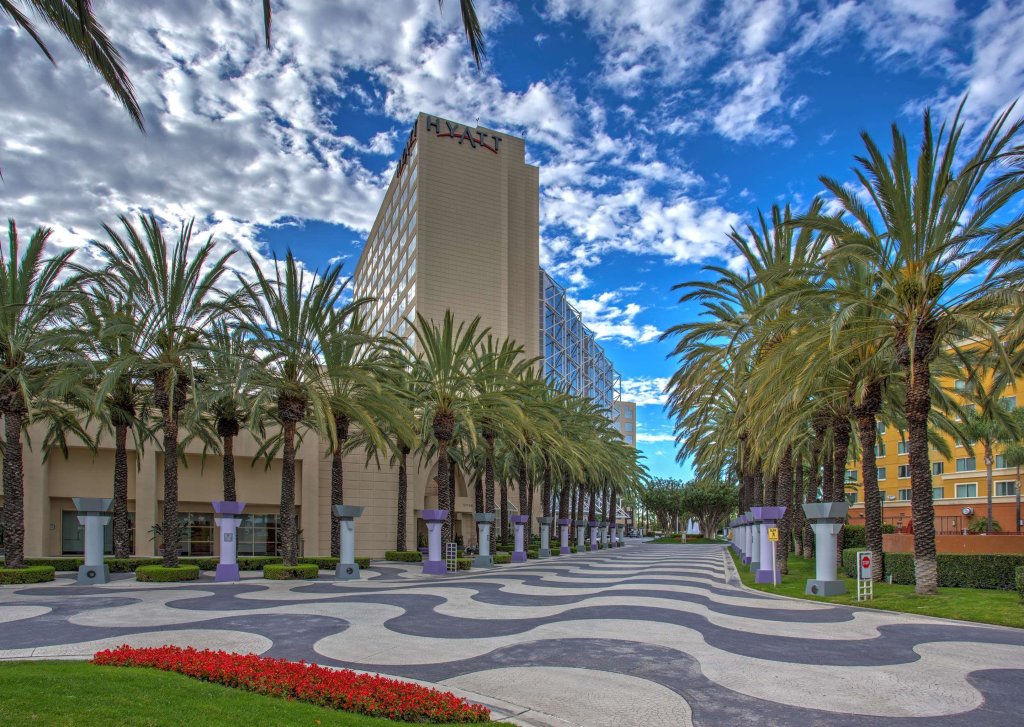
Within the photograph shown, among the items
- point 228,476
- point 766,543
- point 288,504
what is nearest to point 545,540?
point 228,476

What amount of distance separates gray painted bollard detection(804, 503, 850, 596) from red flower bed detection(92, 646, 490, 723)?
1527 cm

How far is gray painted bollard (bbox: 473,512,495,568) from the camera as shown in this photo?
35.0m

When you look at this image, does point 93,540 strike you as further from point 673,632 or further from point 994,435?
point 994,435

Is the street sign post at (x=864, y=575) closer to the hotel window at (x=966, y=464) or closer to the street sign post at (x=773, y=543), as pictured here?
the street sign post at (x=773, y=543)

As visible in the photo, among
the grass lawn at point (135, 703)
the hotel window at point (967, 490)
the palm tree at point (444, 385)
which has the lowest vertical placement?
the hotel window at point (967, 490)

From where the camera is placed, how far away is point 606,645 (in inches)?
492

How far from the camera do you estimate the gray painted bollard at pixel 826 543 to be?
65.7 feet

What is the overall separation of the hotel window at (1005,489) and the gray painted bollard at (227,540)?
59479 millimetres

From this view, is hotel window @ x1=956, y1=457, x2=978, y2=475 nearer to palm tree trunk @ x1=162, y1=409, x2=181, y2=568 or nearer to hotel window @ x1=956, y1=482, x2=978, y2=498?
hotel window @ x1=956, y1=482, x2=978, y2=498

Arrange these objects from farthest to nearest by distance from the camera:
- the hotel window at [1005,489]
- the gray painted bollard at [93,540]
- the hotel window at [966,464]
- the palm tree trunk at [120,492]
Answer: the hotel window at [966,464] < the hotel window at [1005,489] < the palm tree trunk at [120,492] < the gray painted bollard at [93,540]

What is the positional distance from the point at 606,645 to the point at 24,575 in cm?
2157

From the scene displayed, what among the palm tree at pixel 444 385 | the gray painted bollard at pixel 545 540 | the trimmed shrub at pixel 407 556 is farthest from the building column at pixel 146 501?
the gray painted bollard at pixel 545 540

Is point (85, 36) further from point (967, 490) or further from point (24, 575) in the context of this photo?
point (967, 490)

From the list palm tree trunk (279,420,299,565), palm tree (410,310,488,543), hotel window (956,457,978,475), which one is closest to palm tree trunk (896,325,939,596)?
palm tree (410,310,488,543)
